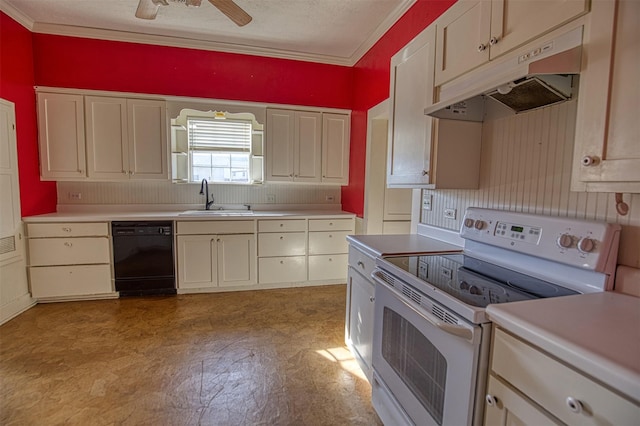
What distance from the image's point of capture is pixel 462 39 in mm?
1555

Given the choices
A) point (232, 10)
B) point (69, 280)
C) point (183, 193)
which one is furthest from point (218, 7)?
point (69, 280)

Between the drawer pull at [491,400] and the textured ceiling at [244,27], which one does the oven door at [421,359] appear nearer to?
the drawer pull at [491,400]

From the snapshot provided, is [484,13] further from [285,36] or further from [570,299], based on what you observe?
[285,36]

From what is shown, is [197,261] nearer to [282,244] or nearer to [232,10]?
[282,244]

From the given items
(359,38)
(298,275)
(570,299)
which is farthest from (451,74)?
(298,275)

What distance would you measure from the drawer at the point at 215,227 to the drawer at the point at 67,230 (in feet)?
2.47

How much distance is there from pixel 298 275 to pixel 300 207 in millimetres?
971

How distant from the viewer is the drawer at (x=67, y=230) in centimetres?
311

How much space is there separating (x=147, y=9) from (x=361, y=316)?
2800mm

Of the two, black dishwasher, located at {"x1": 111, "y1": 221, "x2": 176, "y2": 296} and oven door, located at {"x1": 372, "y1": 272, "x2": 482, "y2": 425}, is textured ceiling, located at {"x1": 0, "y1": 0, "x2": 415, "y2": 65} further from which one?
oven door, located at {"x1": 372, "y1": 272, "x2": 482, "y2": 425}

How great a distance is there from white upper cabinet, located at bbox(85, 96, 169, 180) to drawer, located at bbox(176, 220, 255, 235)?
70cm

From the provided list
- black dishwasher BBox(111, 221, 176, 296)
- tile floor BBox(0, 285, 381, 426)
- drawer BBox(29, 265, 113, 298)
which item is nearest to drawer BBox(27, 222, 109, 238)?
black dishwasher BBox(111, 221, 176, 296)

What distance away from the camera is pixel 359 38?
3.49 metres

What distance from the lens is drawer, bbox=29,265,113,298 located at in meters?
3.17
